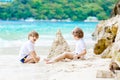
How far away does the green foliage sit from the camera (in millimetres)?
74875

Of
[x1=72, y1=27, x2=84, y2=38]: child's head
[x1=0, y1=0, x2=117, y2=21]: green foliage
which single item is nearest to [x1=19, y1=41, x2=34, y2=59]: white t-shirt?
[x1=72, y1=27, x2=84, y2=38]: child's head

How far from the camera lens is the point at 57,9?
77625mm

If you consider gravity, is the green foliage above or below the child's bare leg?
below

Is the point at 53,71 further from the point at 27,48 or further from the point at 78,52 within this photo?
the point at 78,52

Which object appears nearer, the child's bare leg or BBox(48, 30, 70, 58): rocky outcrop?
the child's bare leg

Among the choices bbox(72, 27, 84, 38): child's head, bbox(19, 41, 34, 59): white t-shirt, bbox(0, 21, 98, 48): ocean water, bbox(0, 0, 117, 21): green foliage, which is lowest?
bbox(0, 0, 117, 21): green foliage

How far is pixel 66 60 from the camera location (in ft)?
33.2

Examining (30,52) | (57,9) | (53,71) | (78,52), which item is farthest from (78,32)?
(57,9)

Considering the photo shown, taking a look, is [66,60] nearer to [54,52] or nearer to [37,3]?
[54,52]

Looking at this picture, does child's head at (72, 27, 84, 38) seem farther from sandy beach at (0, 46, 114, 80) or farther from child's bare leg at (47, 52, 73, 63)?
sandy beach at (0, 46, 114, 80)

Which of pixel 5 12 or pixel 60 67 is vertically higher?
pixel 60 67

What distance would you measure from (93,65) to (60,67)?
65 centimetres

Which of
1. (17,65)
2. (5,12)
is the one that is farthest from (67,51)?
(5,12)

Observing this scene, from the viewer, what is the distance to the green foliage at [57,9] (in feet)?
246
